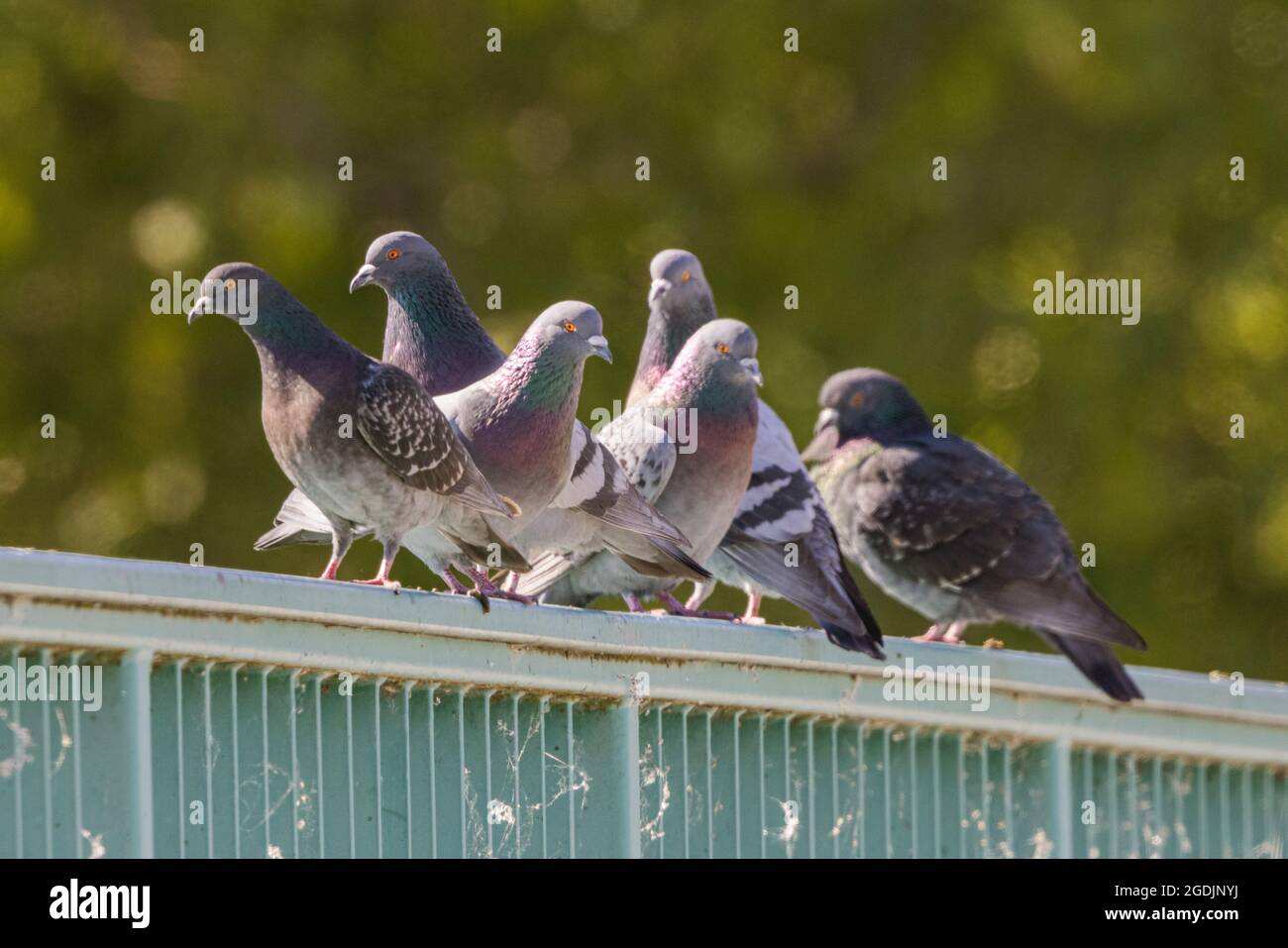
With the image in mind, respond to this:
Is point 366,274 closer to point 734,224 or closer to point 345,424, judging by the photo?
point 345,424

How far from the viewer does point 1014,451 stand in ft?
59.5

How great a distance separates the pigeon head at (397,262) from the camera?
329 inches

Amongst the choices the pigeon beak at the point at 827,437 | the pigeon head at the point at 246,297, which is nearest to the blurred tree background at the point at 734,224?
the pigeon beak at the point at 827,437

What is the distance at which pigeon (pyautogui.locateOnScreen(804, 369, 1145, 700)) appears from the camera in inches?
391

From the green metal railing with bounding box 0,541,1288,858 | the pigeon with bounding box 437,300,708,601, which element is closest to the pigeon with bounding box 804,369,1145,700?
the green metal railing with bounding box 0,541,1288,858

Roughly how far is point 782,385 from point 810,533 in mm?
7794

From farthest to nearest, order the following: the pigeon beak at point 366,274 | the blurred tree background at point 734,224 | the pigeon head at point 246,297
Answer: the blurred tree background at point 734,224, the pigeon beak at point 366,274, the pigeon head at point 246,297

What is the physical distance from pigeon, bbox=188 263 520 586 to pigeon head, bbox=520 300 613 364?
1.66ft

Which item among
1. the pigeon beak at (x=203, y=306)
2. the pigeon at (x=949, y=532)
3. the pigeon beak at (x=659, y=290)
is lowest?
the pigeon at (x=949, y=532)

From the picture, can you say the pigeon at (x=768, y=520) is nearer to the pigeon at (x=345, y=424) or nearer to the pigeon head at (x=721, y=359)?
the pigeon head at (x=721, y=359)

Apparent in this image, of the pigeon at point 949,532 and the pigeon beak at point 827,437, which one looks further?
the pigeon beak at point 827,437

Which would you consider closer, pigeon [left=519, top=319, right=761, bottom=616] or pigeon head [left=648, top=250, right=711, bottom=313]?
pigeon [left=519, top=319, right=761, bottom=616]

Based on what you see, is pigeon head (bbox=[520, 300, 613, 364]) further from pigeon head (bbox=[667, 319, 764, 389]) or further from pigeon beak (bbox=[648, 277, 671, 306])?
pigeon beak (bbox=[648, 277, 671, 306])

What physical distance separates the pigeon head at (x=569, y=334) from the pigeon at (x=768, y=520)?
1.42 meters
